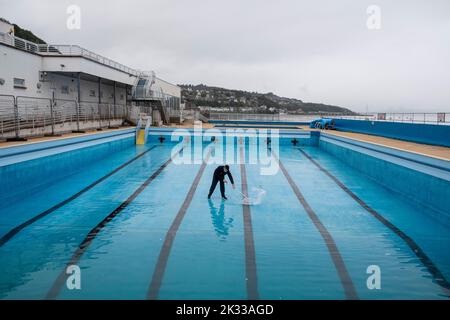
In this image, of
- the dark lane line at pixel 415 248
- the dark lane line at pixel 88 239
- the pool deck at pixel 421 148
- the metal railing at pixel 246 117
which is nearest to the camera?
the dark lane line at pixel 88 239

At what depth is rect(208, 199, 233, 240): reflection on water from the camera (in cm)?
629

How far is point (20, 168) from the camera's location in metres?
8.95

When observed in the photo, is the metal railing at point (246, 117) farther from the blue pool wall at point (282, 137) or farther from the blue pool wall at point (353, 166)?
the blue pool wall at point (353, 166)

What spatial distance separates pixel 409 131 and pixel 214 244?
1244cm

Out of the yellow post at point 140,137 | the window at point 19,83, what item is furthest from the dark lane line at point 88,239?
the yellow post at point 140,137

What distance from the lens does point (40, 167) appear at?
9.97 metres

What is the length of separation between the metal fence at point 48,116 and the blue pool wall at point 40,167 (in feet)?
3.32

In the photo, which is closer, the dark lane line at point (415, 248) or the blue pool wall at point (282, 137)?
the dark lane line at point (415, 248)

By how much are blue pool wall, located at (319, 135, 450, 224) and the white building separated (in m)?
10.7

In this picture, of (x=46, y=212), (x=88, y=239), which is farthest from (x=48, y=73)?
(x=88, y=239)

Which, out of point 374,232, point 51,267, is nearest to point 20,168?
point 51,267

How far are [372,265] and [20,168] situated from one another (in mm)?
8311

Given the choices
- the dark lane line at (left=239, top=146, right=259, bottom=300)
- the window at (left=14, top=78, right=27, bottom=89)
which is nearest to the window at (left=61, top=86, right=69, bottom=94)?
the window at (left=14, top=78, right=27, bottom=89)

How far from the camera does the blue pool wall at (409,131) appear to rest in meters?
12.4
